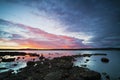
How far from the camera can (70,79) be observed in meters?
28.9

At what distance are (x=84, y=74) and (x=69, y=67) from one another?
10.9 metres

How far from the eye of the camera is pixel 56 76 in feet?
98.0

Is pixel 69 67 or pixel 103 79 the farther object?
pixel 69 67

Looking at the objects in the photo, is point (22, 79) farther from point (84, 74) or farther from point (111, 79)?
point (111, 79)

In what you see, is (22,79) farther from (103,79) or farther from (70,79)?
(103,79)

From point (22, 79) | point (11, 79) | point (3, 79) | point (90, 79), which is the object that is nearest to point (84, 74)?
point (90, 79)

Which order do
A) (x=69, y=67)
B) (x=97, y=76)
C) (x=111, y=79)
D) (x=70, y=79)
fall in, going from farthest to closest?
(x=69, y=67) → (x=111, y=79) → (x=97, y=76) → (x=70, y=79)

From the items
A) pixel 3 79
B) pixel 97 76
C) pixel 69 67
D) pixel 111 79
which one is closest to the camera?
pixel 3 79

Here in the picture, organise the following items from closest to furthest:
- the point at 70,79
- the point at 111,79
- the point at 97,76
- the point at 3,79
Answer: the point at 70,79
the point at 3,79
the point at 97,76
the point at 111,79

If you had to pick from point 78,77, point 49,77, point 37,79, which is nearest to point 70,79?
point 78,77

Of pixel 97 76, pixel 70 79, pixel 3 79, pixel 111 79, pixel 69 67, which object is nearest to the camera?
pixel 70 79

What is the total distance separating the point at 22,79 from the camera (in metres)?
30.7

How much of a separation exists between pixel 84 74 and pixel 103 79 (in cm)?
651

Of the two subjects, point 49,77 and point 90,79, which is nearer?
point 49,77
